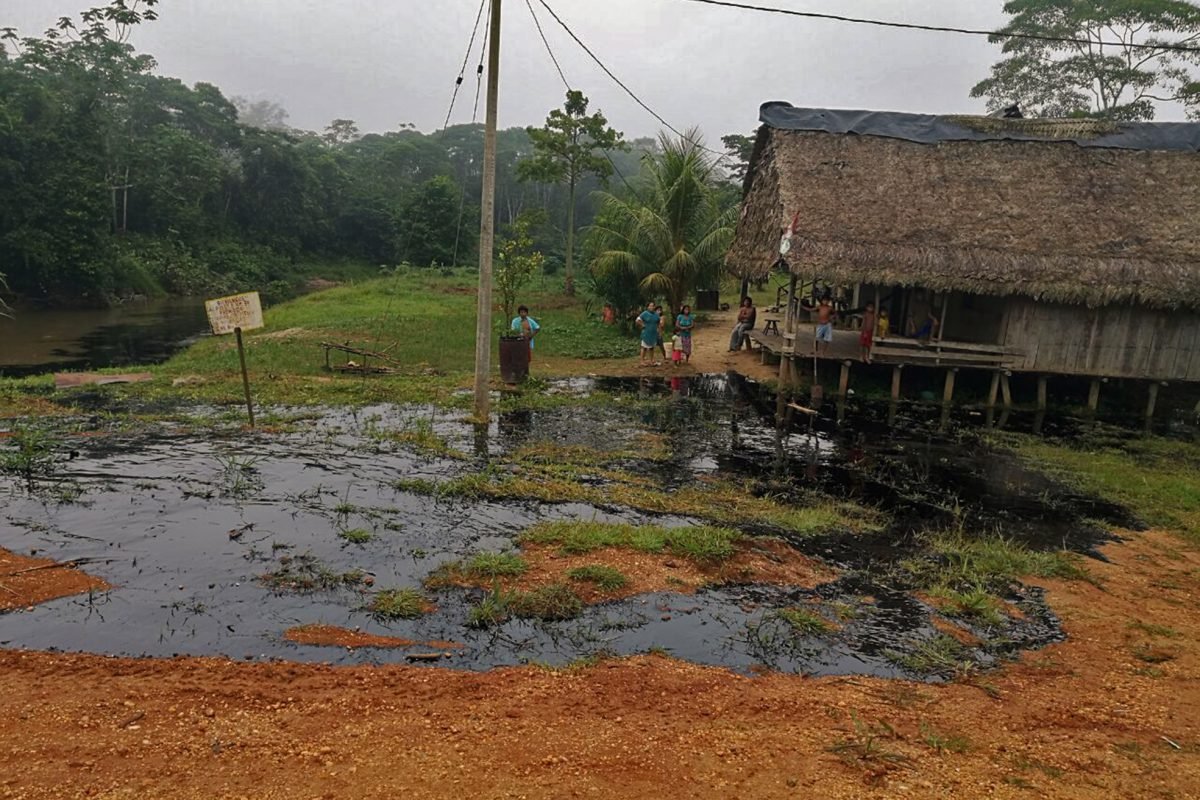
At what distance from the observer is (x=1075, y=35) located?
113 ft

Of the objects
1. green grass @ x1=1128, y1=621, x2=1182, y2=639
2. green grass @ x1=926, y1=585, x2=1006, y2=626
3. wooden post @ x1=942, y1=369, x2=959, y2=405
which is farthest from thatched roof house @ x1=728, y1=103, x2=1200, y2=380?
green grass @ x1=1128, y1=621, x2=1182, y2=639

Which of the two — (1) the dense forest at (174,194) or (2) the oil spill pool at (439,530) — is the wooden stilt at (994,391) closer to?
(2) the oil spill pool at (439,530)

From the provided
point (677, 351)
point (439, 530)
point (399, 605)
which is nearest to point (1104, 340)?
point (677, 351)

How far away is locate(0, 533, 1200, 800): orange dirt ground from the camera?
406 cm

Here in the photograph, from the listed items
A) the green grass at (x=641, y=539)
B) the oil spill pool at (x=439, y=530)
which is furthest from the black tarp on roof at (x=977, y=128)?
the green grass at (x=641, y=539)

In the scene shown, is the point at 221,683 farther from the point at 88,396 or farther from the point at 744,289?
the point at 744,289

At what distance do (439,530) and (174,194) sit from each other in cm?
4454

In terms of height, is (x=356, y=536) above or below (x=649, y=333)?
below

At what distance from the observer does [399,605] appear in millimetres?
6164

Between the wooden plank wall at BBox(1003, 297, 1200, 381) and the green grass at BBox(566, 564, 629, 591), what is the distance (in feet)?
43.4

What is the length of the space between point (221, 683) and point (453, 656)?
1.59 m

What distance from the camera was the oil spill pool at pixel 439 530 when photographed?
229 inches

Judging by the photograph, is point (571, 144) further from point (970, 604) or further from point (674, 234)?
point (970, 604)

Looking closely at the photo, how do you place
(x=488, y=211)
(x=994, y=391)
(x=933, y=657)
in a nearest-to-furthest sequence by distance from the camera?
(x=933, y=657) → (x=488, y=211) → (x=994, y=391)
